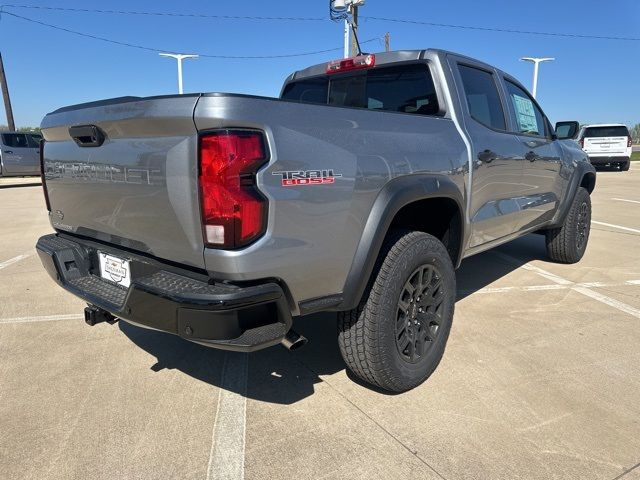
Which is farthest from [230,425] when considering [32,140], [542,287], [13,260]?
[32,140]

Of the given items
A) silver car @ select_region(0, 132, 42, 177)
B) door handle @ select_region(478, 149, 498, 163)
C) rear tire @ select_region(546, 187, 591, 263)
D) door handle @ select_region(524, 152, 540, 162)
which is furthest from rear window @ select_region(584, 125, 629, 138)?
silver car @ select_region(0, 132, 42, 177)

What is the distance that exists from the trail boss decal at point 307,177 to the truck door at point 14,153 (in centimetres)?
1555

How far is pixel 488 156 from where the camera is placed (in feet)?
10.7

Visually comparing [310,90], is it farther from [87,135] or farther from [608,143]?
[608,143]

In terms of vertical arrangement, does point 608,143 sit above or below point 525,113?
below

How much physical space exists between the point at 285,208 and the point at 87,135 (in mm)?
1162

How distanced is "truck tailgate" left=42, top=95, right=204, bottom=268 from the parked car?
19.9 metres

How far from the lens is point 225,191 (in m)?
1.80

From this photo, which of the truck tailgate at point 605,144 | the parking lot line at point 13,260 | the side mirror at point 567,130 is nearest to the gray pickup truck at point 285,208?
the side mirror at point 567,130

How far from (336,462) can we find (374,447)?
203mm

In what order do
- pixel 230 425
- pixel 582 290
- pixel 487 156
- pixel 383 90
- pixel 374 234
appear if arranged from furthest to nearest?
1. pixel 582 290
2. pixel 383 90
3. pixel 487 156
4. pixel 230 425
5. pixel 374 234

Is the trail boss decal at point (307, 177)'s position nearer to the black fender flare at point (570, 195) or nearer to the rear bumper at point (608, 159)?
the black fender flare at point (570, 195)

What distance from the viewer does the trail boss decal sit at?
188 centimetres

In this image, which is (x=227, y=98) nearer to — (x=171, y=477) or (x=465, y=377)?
(x=171, y=477)
